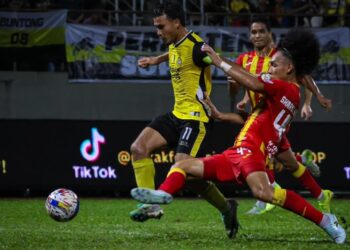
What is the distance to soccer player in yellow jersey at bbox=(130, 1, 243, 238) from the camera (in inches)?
397

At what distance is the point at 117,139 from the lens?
1667 cm

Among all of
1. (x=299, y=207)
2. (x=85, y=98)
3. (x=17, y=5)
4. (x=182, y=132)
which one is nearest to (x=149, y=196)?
(x=299, y=207)

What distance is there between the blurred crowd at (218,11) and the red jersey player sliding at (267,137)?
930cm

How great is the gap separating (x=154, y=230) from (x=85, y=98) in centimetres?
815

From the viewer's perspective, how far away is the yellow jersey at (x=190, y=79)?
10.2 metres

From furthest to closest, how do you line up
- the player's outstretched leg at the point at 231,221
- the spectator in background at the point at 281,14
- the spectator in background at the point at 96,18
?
1. the spectator in background at the point at 281,14
2. the spectator in background at the point at 96,18
3. the player's outstretched leg at the point at 231,221

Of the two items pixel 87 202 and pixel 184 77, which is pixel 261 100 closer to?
pixel 184 77

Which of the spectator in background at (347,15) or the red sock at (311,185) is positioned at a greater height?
the spectator in background at (347,15)

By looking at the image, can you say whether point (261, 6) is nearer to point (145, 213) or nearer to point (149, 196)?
point (145, 213)

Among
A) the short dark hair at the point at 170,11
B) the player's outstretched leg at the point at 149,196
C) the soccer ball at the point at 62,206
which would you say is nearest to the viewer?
the player's outstretched leg at the point at 149,196

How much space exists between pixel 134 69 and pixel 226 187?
2939mm

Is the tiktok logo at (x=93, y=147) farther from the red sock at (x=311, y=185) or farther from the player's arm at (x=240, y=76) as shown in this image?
the player's arm at (x=240, y=76)

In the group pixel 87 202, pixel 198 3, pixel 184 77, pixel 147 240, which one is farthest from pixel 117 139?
pixel 147 240

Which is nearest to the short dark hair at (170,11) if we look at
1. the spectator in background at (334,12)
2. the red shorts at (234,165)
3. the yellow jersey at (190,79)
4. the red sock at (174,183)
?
the yellow jersey at (190,79)
